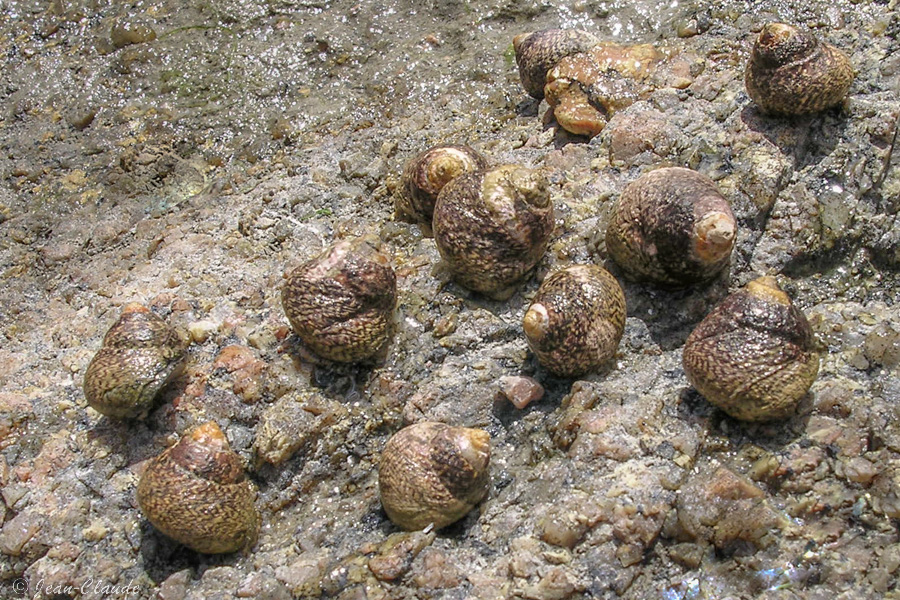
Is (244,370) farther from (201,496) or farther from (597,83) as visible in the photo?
(597,83)

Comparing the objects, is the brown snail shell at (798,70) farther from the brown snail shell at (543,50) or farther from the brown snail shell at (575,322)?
the brown snail shell at (575,322)

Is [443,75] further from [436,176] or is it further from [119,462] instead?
[119,462]

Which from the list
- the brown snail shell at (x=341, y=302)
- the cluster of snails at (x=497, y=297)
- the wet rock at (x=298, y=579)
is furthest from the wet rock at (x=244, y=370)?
the wet rock at (x=298, y=579)

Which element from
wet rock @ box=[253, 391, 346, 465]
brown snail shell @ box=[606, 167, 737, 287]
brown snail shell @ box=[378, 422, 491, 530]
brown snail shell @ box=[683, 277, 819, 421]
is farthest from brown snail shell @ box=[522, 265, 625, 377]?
wet rock @ box=[253, 391, 346, 465]

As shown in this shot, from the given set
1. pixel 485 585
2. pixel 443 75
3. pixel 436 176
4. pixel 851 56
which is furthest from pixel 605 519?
pixel 443 75

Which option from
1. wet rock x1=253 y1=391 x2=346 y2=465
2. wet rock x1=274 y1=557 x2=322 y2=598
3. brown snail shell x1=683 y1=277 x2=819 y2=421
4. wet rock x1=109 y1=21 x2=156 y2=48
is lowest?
wet rock x1=274 y1=557 x2=322 y2=598

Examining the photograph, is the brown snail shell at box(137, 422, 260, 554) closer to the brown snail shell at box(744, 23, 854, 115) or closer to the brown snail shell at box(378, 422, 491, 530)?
the brown snail shell at box(378, 422, 491, 530)

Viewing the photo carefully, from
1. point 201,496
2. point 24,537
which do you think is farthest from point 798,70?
point 24,537
